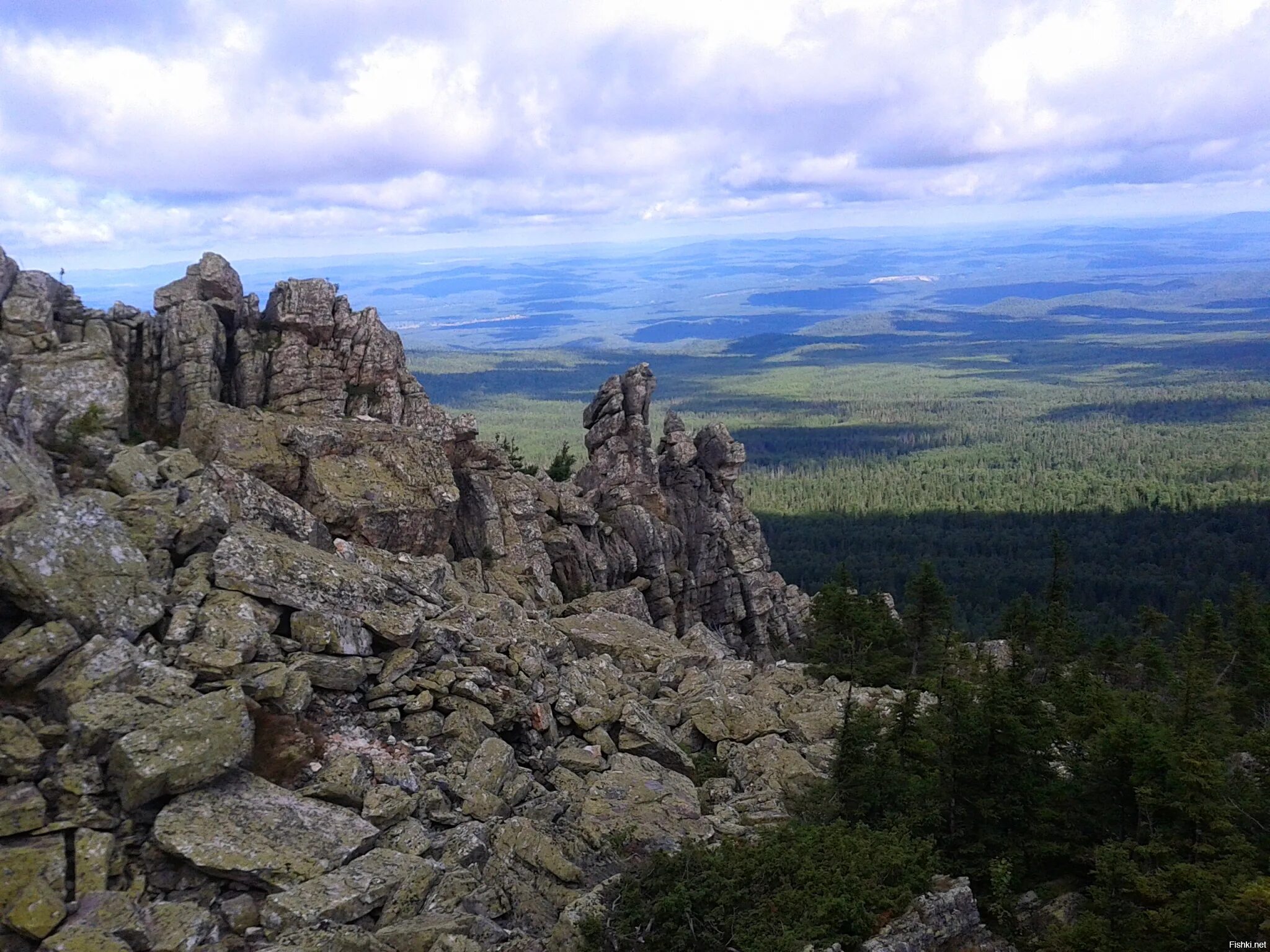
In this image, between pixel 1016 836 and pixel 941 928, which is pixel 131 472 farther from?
pixel 1016 836

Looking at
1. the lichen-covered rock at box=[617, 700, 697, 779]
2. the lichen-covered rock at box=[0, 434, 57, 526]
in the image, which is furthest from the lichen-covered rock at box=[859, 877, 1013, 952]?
the lichen-covered rock at box=[0, 434, 57, 526]

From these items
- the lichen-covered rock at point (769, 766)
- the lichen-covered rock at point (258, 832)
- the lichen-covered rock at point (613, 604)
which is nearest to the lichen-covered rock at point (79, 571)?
the lichen-covered rock at point (258, 832)

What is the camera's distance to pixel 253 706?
18.5m

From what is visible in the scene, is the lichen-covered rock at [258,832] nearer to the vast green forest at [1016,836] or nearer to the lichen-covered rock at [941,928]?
the vast green forest at [1016,836]

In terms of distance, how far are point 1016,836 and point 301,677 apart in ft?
60.6

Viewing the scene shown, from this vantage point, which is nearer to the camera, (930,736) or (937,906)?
(937,906)

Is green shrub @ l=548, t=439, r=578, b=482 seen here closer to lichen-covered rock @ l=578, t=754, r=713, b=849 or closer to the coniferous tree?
the coniferous tree

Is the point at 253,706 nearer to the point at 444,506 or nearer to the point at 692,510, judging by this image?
the point at 444,506

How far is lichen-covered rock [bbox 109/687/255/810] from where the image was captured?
15.4m

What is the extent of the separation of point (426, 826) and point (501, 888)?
7.61ft

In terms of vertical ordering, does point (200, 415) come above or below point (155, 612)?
above

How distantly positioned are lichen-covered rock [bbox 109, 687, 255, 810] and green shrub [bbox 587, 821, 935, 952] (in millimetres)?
7793

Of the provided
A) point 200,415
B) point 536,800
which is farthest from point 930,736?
point 200,415

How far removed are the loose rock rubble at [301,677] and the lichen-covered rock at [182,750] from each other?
2.4 inches
